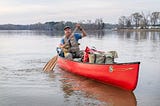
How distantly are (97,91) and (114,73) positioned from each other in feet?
2.55

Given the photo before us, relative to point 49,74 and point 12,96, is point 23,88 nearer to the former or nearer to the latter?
point 12,96

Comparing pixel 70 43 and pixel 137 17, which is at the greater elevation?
pixel 137 17

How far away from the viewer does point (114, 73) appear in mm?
10172

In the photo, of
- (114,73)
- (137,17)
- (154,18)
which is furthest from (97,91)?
(137,17)

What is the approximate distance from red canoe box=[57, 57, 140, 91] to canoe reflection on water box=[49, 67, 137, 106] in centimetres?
19

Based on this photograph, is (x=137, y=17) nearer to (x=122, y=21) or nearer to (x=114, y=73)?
(x=122, y=21)

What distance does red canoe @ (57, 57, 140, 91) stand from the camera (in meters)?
9.55

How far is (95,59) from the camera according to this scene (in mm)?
11352

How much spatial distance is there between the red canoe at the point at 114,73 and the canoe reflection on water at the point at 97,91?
194mm

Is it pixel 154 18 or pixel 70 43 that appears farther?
pixel 154 18

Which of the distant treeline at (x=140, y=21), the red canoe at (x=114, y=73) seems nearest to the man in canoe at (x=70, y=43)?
the red canoe at (x=114, y=73)

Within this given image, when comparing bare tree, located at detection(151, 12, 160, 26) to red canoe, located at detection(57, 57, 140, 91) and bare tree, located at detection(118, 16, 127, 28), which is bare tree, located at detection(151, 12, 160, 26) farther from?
red canoe, located at detection(57, 57, 140, 91)

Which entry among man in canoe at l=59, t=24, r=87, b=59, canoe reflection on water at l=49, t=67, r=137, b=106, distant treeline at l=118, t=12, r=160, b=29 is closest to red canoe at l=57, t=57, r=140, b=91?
canoe reflection on water at l=49, t=67, r=137, b=106

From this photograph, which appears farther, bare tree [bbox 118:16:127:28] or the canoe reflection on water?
bare tree [bbox 118:16:127:28]
